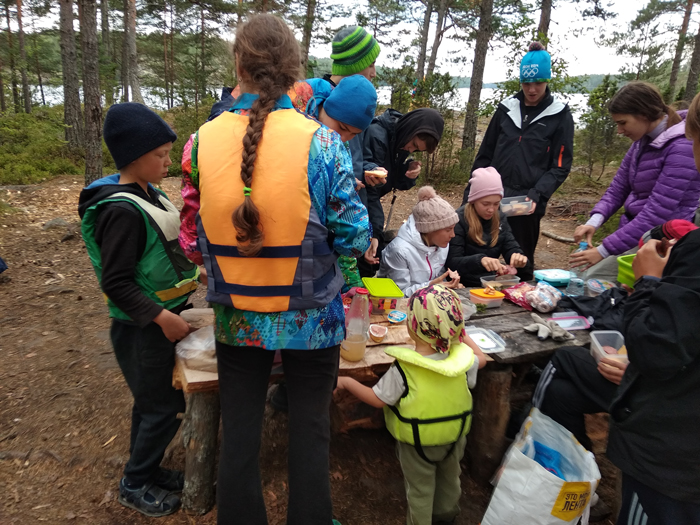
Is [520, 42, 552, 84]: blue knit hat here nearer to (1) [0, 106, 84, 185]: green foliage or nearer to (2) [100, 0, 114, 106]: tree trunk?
(1) [0, 106, 84, 185]: green foliage

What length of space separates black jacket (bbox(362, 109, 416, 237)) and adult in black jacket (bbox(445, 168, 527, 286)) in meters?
0.56

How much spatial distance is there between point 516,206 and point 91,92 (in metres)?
5.82

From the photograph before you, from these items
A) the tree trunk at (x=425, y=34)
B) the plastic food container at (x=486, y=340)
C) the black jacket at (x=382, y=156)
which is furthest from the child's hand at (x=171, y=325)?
the tree trunk at (x=425, y=34)

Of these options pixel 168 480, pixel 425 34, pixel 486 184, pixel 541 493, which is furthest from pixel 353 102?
pixel 425 34

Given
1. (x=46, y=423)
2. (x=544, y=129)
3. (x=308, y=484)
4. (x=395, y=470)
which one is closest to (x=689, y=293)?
(x=308, y=484)

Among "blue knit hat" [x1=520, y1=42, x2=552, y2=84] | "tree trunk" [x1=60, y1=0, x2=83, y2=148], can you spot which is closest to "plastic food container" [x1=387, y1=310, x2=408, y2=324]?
"blue knit hat" [x1=520, y1=42, x2=552, y2=84]

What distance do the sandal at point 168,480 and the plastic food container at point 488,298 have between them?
6.65 feet

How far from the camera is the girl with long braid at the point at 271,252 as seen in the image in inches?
50.6

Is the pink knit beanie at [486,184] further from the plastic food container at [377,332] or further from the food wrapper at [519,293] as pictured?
the plastic food container at [377,332]

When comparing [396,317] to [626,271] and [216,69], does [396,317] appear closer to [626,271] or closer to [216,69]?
[626,271]

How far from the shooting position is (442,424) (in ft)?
6.12

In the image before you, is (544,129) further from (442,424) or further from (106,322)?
(106,322)

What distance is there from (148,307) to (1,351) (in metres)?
2.63

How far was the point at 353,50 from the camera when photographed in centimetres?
282
